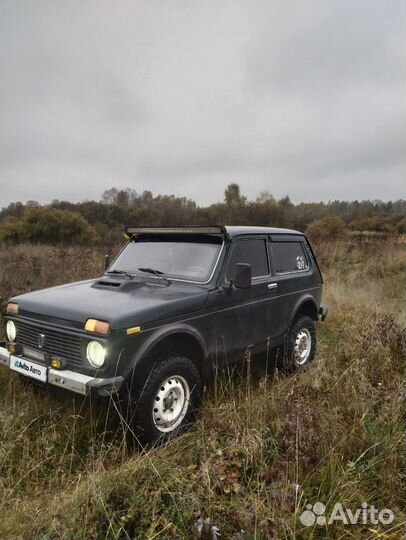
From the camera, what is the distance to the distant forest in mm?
18500

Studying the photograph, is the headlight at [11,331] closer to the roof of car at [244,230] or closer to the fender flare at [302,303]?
the roof of car at [244,230]

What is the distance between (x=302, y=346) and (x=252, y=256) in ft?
5.64

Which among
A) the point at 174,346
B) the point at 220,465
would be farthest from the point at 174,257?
the point at 220,465

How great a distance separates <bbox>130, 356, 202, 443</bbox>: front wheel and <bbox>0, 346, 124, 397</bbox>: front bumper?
288 mm

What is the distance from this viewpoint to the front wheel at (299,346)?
16.0 ft

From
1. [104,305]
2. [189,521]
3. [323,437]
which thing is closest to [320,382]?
[323,437]

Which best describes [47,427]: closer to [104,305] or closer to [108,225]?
[104,305]

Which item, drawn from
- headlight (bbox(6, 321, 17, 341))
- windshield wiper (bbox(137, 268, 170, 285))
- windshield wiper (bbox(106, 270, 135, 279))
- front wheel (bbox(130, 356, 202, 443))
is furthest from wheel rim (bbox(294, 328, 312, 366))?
headlight (bbox(6, 321, 17, 341))

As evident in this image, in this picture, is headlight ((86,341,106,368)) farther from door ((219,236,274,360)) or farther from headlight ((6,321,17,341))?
door ((219,236,274,360))

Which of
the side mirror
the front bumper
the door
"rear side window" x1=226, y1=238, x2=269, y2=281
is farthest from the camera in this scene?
"rear side window" x1=226, y1=238, x2=269, y2=281

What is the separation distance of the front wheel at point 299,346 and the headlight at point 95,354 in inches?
106

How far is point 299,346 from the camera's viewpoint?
5180 mm

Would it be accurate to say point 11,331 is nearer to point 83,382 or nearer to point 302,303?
point 83,382

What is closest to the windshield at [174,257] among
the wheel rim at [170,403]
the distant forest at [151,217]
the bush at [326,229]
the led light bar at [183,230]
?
the led light bar at [183,230]
